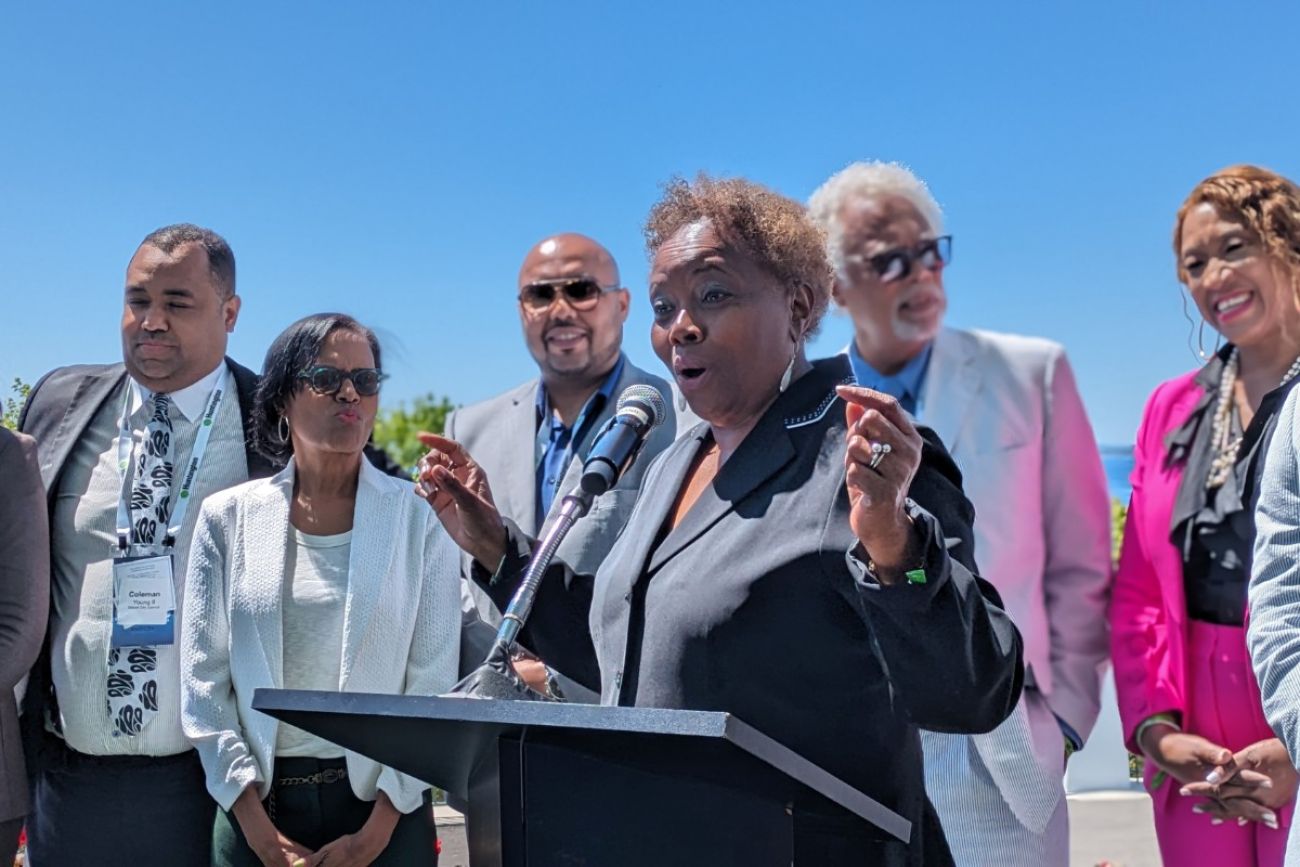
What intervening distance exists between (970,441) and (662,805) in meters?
2.23

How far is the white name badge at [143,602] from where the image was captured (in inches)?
138

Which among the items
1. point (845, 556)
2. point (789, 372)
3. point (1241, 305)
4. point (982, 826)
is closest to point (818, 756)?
point (845, 556)

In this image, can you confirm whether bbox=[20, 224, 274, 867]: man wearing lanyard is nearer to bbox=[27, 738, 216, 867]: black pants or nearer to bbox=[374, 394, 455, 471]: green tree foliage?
bbox=[27, 738, 216, 867]: black pants

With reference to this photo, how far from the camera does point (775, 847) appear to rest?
174cm

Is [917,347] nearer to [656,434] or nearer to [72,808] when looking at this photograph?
[656,434]

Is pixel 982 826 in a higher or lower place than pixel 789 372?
lower

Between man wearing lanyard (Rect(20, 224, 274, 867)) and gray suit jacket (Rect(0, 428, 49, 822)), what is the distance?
113 millimetres

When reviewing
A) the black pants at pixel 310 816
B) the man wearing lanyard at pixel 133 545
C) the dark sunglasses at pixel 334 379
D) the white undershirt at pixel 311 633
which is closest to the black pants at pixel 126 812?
the man wearing lanyard at pixel 133 545

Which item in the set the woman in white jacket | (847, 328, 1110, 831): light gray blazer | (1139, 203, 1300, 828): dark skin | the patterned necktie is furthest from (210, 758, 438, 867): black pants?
(1139, 203, 1300, 828): dark skin

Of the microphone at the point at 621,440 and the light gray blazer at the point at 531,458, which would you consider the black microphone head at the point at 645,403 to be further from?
the light gray blazer at the point at 531,458

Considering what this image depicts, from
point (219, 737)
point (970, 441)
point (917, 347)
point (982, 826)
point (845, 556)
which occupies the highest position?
point (917, 347)

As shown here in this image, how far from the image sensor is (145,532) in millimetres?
3641

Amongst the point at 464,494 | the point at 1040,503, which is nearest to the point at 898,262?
the point at 1040,503

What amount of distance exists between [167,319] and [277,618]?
1.04m
